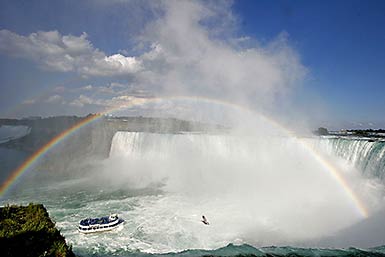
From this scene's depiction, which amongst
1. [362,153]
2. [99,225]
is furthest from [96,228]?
[362,153]

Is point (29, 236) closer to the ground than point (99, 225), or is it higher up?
higher up

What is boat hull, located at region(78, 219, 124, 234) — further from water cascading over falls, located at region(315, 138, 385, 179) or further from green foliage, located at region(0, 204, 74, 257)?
water cascading over falls, located at region(315, 138, 385, 179)

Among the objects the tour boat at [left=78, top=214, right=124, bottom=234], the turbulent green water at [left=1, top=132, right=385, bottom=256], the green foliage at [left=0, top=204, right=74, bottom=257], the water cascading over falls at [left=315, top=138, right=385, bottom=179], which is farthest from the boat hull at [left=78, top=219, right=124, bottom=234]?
the water cascading over falls at [left=315, top=138, right=385, bottom=179]

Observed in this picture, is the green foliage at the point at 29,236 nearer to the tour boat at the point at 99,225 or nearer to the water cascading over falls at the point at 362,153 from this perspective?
the tour boat at the point at 99,225

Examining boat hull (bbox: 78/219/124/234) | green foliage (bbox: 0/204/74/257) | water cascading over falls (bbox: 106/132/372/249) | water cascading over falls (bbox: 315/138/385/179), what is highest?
water cascading over falls (bbox: 315/138/385/179)

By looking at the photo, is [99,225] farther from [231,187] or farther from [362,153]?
[362,153]

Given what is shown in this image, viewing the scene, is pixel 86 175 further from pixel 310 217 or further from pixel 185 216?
pixel 310 217

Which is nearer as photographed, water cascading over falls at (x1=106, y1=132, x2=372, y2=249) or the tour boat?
the tour boat
